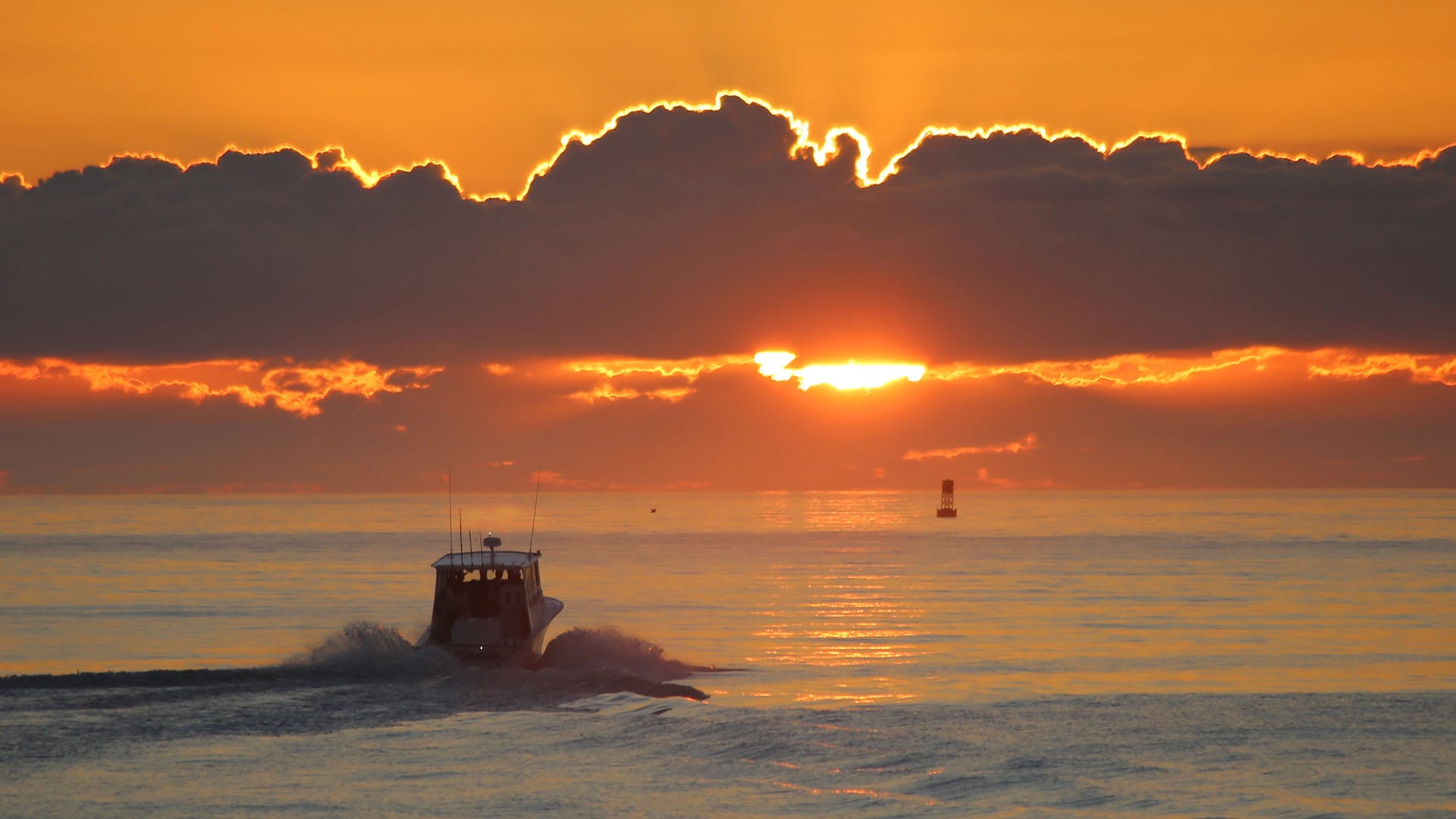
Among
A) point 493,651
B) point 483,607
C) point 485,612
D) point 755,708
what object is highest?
point 483,607

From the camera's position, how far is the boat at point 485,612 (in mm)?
48125

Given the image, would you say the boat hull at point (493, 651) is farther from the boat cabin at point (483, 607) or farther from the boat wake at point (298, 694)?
the boat wake at point (298, 694)

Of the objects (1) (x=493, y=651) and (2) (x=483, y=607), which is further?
(2) (x=483, y=607)

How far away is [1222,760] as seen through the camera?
3512 centimetres

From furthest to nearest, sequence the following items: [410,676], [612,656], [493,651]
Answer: [612,656]
[493,651]
[410,676]

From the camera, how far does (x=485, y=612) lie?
49188mm

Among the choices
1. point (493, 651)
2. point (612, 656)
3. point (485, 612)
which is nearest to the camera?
point (493, 651)

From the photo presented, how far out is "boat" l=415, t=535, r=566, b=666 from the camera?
48125 mm

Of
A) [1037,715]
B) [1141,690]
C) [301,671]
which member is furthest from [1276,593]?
[301,671]

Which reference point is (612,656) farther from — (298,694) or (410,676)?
(298,694)

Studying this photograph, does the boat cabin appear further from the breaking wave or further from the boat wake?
the breaking wave

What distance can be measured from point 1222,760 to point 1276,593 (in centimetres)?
5918

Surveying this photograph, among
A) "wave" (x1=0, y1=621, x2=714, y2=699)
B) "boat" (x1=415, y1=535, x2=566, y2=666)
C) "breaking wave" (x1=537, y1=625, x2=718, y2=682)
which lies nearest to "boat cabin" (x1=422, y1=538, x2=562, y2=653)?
"boat" (x1=415, y1=535, x2=566, y2=666)

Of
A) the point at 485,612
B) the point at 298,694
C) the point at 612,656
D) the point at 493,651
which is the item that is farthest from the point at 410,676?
the point at 612,656
